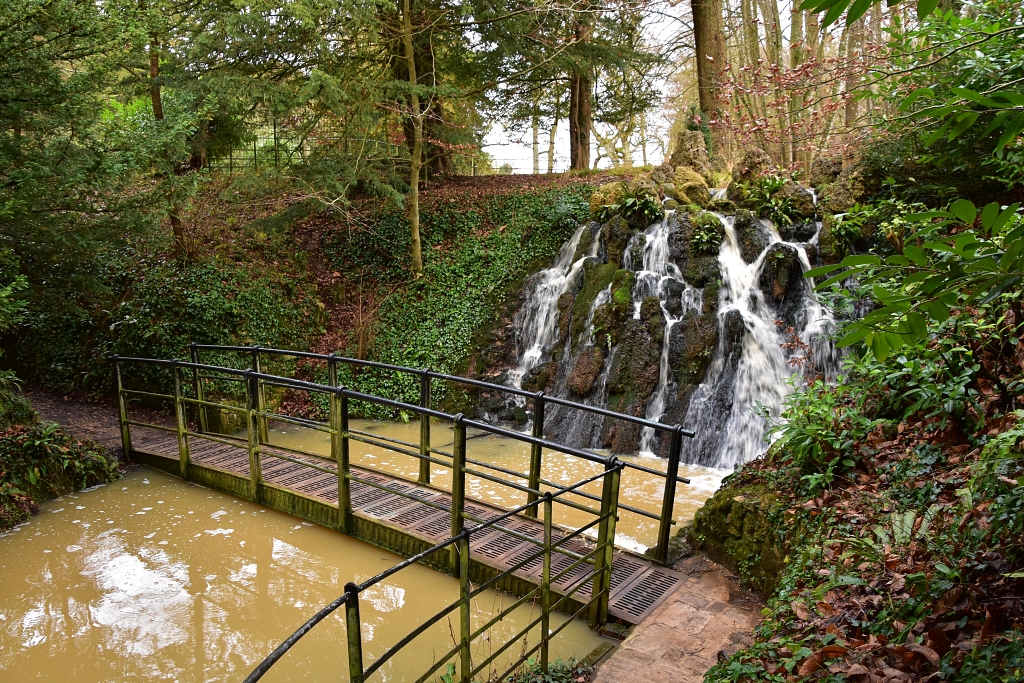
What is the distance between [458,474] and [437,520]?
40.8 inches

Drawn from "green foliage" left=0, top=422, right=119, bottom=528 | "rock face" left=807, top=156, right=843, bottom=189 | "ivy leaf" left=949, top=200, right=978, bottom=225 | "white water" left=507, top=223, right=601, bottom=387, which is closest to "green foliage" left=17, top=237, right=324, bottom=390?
"green foliage" left=0, top=422, right=119, bottom=528

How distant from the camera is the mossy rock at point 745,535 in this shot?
4723 millimetres

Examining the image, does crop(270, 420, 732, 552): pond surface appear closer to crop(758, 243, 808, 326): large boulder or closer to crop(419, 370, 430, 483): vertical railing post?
crop(419, 370, 430, 483): vertical railing post

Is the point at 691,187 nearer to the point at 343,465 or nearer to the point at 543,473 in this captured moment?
the point at 543,473

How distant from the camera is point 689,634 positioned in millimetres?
4285

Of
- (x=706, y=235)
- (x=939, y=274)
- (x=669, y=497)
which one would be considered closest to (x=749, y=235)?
(x=706, y=235)

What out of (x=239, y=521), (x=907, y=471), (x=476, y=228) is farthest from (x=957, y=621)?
(x=476, y=228)

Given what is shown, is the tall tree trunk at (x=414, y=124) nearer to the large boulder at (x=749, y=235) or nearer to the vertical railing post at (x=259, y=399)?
the vertical railing post at (x=259, y=399)

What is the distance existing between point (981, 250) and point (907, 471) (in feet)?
10.1

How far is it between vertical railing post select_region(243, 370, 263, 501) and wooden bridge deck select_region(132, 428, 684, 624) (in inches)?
6.0

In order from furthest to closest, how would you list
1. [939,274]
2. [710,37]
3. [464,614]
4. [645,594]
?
[710,37] < [645,594] < [464,614] < [939,274]

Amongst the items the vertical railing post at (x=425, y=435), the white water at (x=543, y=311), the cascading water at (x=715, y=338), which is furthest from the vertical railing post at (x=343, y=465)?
Answer: the white water at (x=543, y=311)

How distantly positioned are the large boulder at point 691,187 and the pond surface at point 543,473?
220 inches

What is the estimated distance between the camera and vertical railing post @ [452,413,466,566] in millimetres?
5195
